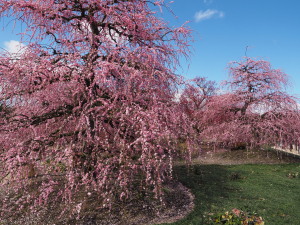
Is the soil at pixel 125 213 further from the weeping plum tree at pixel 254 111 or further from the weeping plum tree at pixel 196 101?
the weeping plum tree at pixel 254 111

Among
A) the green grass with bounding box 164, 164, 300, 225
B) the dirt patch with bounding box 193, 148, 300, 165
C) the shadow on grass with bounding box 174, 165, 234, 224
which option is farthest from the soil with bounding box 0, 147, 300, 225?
the dirt patch with bounding box 193, 148, 300, 165

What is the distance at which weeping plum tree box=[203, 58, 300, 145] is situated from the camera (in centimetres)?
1551

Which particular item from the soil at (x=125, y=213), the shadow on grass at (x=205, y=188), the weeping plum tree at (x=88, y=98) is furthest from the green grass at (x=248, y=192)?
the weeping plum tree at (x=88, y=98)

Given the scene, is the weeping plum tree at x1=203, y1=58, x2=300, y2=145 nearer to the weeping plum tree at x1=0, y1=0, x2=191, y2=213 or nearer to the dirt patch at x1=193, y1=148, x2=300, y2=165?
the dirt patch at x1=193, y1=148, x2=300, y2=165

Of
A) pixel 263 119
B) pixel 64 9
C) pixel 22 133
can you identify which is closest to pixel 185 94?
pixel 64 9

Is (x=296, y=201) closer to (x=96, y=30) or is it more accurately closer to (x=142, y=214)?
(x=142, y=214)

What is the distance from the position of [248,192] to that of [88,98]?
6.52 m

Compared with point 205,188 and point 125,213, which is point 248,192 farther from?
point 125,213

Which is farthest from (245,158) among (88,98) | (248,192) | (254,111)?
(88,98)

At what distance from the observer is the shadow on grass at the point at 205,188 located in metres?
6.42

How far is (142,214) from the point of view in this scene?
6.53 meters

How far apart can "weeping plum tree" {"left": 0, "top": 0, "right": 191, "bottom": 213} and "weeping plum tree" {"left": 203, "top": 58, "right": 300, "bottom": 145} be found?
10676mm

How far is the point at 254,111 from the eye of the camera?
16.7 metres

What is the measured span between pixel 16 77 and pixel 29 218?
3.76 metres
